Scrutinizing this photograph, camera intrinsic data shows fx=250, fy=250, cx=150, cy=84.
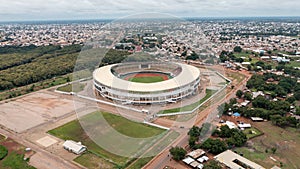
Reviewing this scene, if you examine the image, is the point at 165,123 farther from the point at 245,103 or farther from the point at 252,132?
the point at 245,103

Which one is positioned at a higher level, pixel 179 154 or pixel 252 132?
pixel 179 154

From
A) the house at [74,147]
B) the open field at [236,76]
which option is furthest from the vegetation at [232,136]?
the open field at [236,76]

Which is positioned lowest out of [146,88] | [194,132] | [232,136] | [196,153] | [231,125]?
[196,153]

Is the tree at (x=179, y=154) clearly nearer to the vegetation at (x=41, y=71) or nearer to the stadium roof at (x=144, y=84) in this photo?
the stadium roof at (x=144, y=84)

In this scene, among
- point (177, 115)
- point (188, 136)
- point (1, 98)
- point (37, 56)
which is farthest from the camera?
point (37, 56)

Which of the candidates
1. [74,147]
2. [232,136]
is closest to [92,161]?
[74,147]

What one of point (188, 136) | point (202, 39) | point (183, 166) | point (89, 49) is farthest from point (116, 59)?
point (183, 166)

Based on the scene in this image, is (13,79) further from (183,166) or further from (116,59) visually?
(183,166)

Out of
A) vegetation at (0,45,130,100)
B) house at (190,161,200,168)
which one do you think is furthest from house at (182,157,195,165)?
vegetation at (0,45,130,100)
